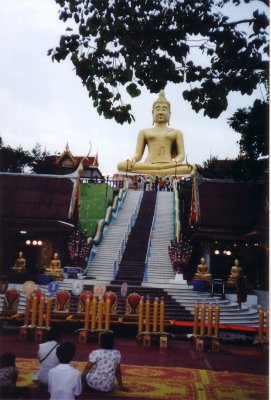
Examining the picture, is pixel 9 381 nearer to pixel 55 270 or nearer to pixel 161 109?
pixel 55 270

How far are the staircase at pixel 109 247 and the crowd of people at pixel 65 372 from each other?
10948 millimetres

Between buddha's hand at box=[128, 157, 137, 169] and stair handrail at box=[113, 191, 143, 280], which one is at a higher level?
buddha's hand at box=[128, 157, 137, 169]

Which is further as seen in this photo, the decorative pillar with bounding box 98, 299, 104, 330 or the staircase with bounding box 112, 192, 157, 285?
the staircase with bounding box 112, 192, 157, 285

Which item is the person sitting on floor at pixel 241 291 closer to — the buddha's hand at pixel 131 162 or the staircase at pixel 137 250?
the staircase at pixel 137 250

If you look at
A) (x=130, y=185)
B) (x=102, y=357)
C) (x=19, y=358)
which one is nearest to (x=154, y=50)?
(x=102, y=357)

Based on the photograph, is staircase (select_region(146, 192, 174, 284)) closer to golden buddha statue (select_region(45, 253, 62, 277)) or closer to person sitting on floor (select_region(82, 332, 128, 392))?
golden buddha statue (select_region(45, 253, 62, 277))

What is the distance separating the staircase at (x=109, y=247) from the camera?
59.4 ft

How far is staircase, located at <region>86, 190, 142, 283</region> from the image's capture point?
18.1 m

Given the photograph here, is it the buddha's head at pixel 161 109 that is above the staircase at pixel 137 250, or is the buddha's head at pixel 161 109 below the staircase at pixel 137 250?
above

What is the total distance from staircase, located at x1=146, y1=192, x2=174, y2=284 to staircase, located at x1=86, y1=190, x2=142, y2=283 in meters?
1.50

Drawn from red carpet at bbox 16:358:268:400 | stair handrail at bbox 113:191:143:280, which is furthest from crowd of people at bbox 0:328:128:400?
stair handrail at bbox 113:191:143:280

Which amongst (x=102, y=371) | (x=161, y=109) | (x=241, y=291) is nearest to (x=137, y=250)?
(x=241, y=291)

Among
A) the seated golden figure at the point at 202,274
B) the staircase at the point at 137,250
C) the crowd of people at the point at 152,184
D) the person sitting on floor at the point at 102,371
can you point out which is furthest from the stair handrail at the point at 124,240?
the person sitting on floor at the point at 102,371

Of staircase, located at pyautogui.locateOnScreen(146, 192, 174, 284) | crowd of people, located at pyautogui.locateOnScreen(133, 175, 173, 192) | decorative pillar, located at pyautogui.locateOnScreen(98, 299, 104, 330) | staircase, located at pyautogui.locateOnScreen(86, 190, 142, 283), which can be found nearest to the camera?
decorative pillar, located at pyautogui.locateOnScreen(98, 299, 104, 330)
